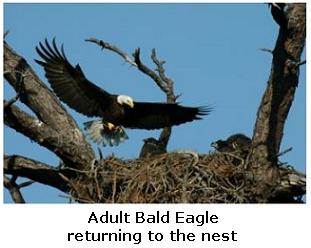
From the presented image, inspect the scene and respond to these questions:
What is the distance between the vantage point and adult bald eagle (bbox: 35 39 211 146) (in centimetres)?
724

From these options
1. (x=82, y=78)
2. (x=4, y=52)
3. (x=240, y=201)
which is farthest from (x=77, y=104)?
(x=240, y=201)

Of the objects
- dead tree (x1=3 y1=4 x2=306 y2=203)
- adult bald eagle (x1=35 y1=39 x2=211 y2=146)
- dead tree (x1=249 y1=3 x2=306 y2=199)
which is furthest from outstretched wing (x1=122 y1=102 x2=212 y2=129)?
dead tree (x1=249 y1=3 x2=306 y2=199)

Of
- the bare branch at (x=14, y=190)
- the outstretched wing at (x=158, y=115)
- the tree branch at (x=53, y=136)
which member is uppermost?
the outstretched wing at (x=158, y=115)

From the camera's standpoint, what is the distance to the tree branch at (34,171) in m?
5.77

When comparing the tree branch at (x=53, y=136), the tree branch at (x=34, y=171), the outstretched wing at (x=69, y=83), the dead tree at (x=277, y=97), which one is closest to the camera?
the dead tree at (x=277, y=97)

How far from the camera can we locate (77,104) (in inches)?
292

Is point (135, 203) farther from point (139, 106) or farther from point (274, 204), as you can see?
point (139, 106)

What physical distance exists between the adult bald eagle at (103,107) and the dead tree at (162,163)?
1129 millimetres

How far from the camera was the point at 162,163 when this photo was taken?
6039 mm

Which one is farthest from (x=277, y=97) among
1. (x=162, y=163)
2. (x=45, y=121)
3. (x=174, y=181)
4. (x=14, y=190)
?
(x=14, y=190)

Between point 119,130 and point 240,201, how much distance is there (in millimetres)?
2450

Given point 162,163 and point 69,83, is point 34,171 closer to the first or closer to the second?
point 162,163

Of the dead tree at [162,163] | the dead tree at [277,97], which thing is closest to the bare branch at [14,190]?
the dead tree at [162,163]

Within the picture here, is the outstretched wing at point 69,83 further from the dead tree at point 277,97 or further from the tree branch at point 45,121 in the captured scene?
the dead tree at point 277,97
